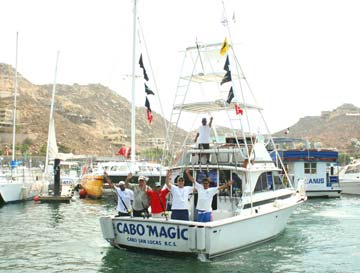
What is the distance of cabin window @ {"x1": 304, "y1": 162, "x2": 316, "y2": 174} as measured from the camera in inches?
1453

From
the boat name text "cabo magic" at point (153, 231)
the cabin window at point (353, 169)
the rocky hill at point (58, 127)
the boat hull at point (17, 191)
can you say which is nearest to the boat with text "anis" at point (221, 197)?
the boat name text "cabo magic" at point (153, 231)

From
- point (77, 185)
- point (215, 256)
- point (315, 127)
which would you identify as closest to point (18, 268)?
point (215, 256)

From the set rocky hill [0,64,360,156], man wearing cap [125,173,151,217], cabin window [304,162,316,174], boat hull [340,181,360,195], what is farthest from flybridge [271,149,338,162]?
rocky hill [0,64,360,156]

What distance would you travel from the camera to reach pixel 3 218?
2375 cm

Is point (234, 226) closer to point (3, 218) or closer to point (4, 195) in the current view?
point (3, 218)

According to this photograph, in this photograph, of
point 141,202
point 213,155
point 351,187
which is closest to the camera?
point 141,202

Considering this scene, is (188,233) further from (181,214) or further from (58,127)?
(58,127)

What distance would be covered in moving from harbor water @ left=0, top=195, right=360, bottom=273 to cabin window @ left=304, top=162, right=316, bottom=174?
12.8m

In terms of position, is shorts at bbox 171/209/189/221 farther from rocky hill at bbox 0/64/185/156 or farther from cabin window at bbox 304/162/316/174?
rocky hill at bbox 0/64/185/156

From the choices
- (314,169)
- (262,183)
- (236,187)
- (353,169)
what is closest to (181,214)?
(236,187)

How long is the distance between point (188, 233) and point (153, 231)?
107cm

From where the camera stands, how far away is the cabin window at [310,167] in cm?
3691

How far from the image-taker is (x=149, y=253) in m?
13.6

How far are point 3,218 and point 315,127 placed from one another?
152 m
